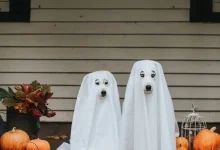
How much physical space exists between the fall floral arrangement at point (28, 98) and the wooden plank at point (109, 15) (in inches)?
66.4

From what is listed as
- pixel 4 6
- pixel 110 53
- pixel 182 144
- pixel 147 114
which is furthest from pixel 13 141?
pixel 4 6

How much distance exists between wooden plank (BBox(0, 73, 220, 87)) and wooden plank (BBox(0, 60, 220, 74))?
48 mm

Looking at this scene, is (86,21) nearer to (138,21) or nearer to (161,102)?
(138,21)

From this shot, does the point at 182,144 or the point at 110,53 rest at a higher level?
the point at 110,53

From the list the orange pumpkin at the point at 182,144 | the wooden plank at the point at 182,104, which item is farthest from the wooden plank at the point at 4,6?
the orange pumpkin at the point at 182,144

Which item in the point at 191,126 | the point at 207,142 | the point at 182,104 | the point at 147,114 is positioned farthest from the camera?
the point at 182,104

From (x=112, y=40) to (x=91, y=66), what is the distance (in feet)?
1.29

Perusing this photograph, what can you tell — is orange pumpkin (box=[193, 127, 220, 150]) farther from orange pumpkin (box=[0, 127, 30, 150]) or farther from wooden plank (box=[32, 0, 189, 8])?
wooden plank (box=[32, 0, 189, 8])

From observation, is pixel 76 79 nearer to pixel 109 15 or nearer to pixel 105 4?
pixel 109 15

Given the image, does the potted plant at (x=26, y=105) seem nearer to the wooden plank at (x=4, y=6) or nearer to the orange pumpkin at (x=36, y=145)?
the orange pumpkin at (x=36, y=145)

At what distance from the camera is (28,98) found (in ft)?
17.2

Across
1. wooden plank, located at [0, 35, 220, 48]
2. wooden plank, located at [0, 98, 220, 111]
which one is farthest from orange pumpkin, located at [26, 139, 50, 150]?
wooden plank, located at [0, 35, 220, 48]

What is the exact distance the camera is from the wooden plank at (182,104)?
22.2ft

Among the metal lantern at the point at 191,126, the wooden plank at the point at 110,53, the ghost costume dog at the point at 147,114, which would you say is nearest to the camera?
the ghost costume dog at the point at 147,114
